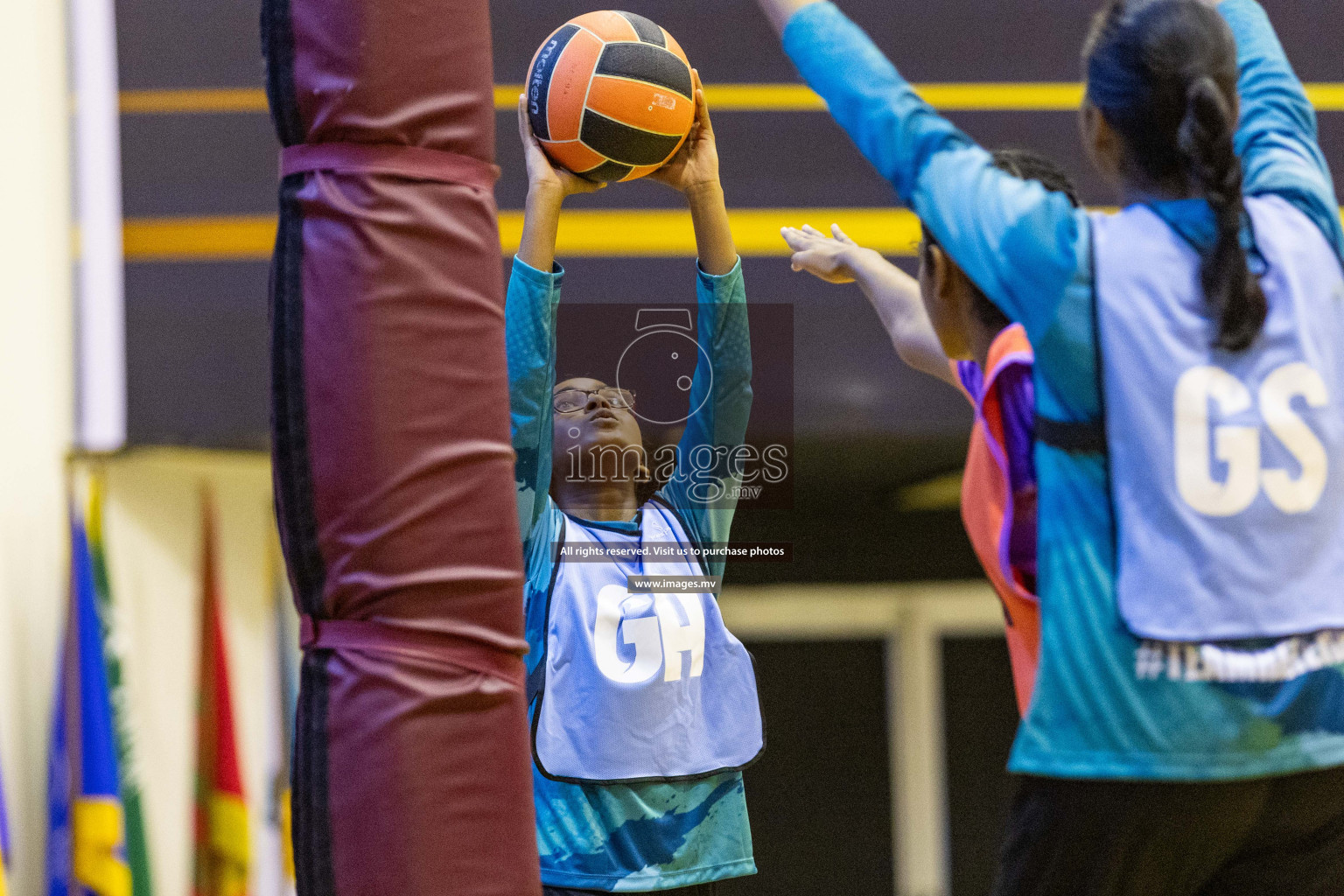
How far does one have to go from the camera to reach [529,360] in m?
2.17

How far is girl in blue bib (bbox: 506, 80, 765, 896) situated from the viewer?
7.16ft

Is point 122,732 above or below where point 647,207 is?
below

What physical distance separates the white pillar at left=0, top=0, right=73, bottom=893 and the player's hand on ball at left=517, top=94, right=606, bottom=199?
91.6 inches

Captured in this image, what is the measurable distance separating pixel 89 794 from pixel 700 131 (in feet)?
9.51

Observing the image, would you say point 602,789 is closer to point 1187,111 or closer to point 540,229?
point 540,229

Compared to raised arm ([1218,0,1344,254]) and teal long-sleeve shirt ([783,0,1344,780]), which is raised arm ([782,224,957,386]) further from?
raised arm ([1218,0,1344,254])

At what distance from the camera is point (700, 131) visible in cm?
240

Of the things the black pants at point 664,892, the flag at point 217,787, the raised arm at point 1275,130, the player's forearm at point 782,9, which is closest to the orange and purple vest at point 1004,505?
the raised arm at point 1275,130

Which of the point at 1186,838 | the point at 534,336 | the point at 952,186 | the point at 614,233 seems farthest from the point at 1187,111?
the point at 614,233

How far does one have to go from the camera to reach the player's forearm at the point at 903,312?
6.30 feet

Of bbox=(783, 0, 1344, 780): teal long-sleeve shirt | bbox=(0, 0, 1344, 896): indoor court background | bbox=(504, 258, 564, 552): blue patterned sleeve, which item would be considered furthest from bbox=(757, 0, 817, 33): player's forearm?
bbox=(0, 0, 1344, 896): indoor court background

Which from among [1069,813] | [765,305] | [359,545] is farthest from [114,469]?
[1069,813]

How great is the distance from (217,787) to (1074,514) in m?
3.80

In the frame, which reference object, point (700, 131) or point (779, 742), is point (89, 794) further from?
point (779, 742)
